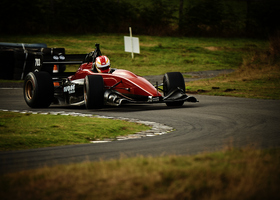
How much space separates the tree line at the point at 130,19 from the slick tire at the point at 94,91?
28298mm

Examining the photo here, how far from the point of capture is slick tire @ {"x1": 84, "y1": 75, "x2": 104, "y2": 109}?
35.2 feet

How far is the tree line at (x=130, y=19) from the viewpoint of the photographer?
3838 centimetres

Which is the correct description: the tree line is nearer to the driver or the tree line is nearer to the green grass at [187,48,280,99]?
the green grass at [187,48,280,99]

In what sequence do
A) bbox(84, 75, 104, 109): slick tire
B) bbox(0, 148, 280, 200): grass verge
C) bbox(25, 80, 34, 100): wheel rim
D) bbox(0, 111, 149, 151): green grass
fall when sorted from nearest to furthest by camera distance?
bbox(0, 148, 280, 200): grass verge < bbox(0, 111, 149, 151): green grass < bbox(84, 75, 104, 109): slick tire < bbox(25, 80, 34, 100): wheel rim

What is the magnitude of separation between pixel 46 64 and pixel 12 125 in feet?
17.9

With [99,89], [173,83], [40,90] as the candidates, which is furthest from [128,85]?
[40,90]

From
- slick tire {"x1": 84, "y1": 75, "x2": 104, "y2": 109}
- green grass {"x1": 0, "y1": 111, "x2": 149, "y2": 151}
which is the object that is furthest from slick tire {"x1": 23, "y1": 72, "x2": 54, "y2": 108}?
green grass {"x1": 0, "y1": 111, "x2": 149, "y2": 151}

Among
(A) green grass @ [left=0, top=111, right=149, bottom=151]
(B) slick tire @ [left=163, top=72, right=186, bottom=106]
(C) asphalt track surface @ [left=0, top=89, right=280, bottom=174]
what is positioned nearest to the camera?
(C) asphalt track surface @ [left=0, top=89, right=280, bottom=174]

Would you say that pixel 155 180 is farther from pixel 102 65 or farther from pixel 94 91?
pixel 102 65

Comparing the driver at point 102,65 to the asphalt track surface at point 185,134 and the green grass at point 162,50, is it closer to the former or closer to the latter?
the asphalt track surface at point 185,134

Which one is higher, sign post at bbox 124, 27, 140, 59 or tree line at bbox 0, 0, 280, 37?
tree line at bbox 0, 0, 280, 37

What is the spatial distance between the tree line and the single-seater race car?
26196 millimetres

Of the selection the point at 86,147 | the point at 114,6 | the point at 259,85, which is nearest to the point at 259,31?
the point at 114,6

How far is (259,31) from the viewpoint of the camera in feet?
149
